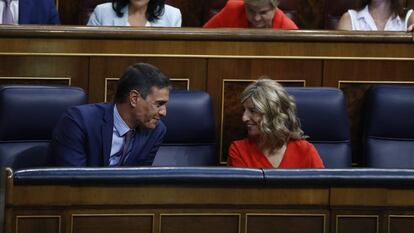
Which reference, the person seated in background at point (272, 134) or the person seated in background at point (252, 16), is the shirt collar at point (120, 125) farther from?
the person seated in background at point (252, 16)

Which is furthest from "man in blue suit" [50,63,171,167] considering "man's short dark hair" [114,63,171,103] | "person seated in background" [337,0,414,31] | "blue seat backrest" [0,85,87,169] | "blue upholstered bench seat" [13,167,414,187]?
"person seated in background" [337,0,414,31]

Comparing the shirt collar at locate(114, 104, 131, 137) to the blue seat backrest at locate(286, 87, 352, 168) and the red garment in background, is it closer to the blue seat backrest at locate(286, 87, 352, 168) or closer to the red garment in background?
the red garment in background

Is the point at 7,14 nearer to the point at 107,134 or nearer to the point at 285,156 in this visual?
the point at 107,134

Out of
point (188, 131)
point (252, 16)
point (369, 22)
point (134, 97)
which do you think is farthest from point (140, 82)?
point (369, 22)

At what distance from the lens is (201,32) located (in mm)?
1909

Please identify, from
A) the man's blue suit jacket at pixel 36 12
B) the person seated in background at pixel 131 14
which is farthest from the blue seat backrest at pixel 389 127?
the man's blue suit jacket at pixel 36 12

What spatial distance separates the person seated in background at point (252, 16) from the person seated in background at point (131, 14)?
0.36ft

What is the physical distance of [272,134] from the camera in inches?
67.4

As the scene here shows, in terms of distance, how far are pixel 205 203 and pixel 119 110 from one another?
14.1 inches

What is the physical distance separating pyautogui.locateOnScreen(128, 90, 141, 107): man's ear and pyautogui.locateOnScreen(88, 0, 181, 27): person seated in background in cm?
49

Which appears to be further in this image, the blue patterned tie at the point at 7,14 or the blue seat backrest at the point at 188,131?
the blue patterned tie at the point at 7,14

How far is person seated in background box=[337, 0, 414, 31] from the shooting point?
215 cm

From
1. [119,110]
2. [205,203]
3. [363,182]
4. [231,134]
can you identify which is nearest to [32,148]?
[119,110]

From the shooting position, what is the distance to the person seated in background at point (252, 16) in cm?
204
